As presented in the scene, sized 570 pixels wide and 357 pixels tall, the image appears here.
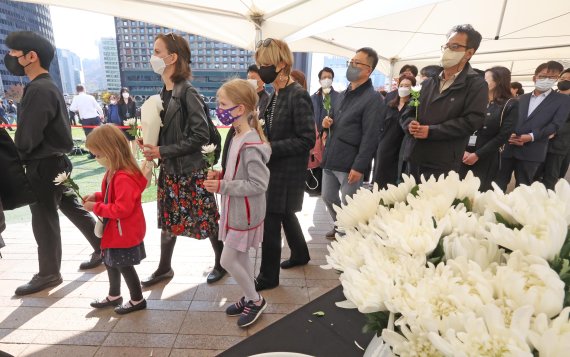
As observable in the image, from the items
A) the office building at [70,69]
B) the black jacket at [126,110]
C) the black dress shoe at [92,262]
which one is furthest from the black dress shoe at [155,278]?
the office building at [70,69]

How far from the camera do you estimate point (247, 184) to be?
5.81 feet

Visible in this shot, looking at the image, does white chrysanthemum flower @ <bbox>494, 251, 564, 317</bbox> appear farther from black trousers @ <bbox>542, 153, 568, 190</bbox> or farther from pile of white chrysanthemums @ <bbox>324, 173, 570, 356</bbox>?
black trousers @ <bbox>542, 153, 568, 190</bbox>

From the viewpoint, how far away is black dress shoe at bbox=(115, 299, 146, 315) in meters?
2.17

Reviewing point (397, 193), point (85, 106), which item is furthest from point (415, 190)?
point (85, 106)

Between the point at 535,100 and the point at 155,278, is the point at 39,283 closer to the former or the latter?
the point at 155,278

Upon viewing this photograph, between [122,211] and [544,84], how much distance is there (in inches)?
172

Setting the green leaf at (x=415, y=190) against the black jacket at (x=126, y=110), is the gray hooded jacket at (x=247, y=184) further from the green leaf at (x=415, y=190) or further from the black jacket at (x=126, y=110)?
the black jacket at (x=126, y=110)

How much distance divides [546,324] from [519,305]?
40mm

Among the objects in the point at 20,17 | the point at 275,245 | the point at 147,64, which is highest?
the point at 20,17

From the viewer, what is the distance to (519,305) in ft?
1.36

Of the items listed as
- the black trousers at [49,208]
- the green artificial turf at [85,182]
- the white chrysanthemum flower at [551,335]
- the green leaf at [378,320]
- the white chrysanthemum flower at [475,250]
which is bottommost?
the green artificial turf at [85,182]

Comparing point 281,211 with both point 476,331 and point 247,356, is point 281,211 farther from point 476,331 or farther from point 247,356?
point 476,331

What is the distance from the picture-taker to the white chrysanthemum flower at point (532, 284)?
40cm

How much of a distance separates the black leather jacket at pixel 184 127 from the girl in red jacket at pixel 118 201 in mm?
275
